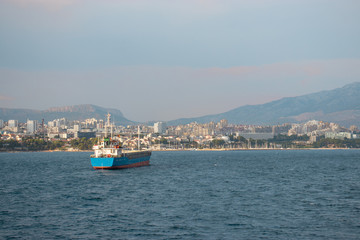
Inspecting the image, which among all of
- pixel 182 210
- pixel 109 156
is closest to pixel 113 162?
pixel 109 156

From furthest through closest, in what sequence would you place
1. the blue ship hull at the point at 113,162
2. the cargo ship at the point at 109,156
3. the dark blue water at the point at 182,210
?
the cargo ship at the point at 109,156 < the blue ship hull at the point at 113,162 < the dark blue water at the point at 182,210

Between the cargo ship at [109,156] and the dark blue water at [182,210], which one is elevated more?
the cargo ship at [109,156]

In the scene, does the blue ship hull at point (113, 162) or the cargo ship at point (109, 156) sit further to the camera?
the cargo ship at point (109, 156)

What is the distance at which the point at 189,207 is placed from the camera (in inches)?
1732

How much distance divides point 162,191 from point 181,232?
23.9 meters

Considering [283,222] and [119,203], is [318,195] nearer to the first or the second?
[283,222]

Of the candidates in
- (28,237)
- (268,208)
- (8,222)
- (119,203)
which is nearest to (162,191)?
(119,203)

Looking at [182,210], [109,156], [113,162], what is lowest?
[182,210]

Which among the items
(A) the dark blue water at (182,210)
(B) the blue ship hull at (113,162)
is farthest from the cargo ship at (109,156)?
(A) the dark blue water at (182,210)

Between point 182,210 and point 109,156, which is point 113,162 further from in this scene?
point 182,210

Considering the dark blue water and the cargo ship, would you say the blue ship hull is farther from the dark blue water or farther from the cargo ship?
the dark blue water

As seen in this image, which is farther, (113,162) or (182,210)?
(113,162)

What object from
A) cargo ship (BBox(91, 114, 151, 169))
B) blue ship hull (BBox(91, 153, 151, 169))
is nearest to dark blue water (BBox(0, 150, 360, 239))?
blue ship hull (BBox(91, 153, 151, 169))

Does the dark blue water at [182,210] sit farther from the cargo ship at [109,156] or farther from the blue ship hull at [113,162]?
the cargo ship at [109,156]
